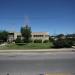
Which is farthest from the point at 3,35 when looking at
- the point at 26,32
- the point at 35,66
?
the point at 35,66

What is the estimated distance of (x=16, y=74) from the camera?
957cm

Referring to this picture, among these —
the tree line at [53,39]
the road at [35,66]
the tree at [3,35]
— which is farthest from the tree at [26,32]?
the road at [35,66]

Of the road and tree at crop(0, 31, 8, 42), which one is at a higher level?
tree at crop(0, 31, 8, 42)

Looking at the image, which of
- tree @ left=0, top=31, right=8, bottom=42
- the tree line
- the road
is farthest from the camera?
tree @ left=0, top=31, right=8, bottom=42

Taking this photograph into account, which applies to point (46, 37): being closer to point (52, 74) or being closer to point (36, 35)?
point (36, 35)

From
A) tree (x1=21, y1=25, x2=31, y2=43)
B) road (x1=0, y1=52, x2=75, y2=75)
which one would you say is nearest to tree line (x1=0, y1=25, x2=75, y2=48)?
tree (x1=21, y1=25, x2=31, y2=43)

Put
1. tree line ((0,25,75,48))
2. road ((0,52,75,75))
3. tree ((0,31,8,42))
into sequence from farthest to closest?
tree ((0,31,8,42)), tree line ((0,25,75,48)), road ((0,52,75,75))

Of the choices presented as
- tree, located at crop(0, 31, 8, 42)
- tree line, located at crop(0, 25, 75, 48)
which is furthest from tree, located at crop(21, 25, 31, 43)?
tree, located at crop(0, 31, 8, 42)

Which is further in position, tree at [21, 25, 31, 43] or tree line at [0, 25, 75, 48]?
tree at [21, 25, 31, 43]

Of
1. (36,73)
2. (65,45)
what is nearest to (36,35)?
(65,45)

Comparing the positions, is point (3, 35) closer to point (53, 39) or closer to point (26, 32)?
point (53, 39)

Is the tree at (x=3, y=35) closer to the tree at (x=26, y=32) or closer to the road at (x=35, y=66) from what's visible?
the tree at (x=26, y=32)

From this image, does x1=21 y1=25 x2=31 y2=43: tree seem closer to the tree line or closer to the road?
the tree line

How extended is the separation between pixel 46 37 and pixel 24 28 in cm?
2262
